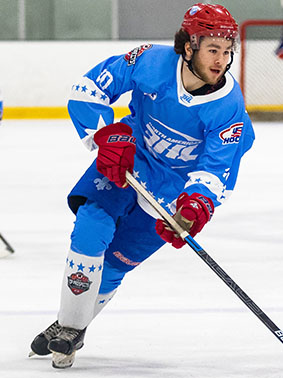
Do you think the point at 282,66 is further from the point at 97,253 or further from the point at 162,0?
the point at 97,253

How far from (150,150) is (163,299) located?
0.86m

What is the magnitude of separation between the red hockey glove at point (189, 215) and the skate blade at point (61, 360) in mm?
409

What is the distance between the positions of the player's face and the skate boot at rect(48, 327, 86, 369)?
2.36 ft

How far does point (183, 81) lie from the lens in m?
2.41

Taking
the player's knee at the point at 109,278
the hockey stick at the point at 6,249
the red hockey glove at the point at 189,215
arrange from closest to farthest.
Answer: the red hockey glove at the point at 189,215 < the player's knee at the point at 109,278 < the hockey stick at the point at 6,249

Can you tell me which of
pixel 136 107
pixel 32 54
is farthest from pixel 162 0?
pixel 136 107

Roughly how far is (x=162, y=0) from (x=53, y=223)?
243 inches

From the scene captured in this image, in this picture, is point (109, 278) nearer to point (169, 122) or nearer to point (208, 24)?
point (169, 122)

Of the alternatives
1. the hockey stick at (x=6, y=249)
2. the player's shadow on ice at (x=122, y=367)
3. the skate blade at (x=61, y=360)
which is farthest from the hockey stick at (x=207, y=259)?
the hockey stick at (x=6, y=249)

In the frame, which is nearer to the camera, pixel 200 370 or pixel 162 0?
pixel 200 370

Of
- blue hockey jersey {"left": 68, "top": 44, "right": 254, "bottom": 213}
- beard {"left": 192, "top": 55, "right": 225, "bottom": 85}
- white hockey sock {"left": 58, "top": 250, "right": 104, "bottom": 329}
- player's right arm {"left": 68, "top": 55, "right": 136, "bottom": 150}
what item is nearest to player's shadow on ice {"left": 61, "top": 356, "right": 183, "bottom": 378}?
white hockey sock {"left": 58, "top": 250, "right": 104, "bottom": 329}

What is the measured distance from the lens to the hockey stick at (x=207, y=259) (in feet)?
7.35

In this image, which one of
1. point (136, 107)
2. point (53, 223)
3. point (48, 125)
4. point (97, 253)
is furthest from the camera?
→ point (48, 125)

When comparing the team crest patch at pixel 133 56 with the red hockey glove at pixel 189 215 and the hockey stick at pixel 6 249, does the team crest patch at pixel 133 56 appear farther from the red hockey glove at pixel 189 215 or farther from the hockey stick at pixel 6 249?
the hockey stick at pixel 6 249
